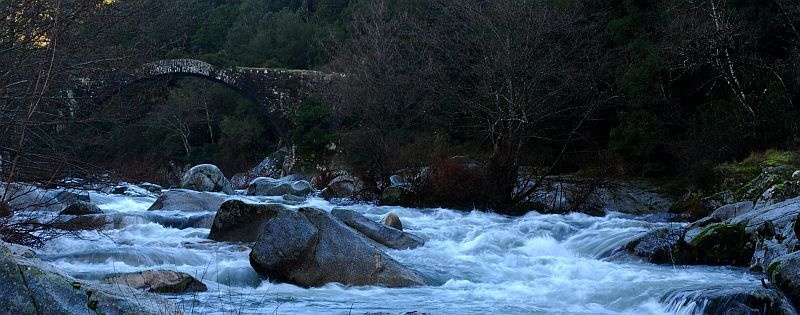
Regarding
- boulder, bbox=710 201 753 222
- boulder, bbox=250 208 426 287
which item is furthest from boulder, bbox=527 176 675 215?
boulder, bbox=250 208 426 287

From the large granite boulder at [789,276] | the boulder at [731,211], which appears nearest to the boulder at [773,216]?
the boulder at [731,211]

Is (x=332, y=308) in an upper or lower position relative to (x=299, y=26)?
lower

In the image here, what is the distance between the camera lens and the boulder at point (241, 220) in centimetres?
1016

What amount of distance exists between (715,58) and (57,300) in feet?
62.2

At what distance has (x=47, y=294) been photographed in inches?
156

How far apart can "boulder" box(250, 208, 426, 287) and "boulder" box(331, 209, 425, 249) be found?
2051 mm

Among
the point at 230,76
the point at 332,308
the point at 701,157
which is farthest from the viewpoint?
the point at 230,76

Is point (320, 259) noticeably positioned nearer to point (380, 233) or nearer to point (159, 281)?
point (159, 281)

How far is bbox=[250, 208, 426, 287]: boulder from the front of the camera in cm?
794

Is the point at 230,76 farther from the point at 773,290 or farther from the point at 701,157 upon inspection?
the point at 773,290

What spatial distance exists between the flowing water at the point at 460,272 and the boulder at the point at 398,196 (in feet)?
10.5

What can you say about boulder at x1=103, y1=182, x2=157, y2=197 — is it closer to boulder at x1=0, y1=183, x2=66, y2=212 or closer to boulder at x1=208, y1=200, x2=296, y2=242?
boulder at x1=0, y1=183, x2=66, y2=212

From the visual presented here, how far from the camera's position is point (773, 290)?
21.5 feet

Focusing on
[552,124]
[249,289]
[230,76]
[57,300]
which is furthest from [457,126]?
[57,300]
